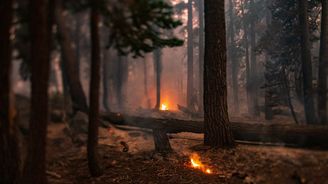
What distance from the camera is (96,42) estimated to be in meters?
8.27

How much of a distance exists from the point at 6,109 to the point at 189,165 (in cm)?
549

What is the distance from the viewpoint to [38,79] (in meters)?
7.02

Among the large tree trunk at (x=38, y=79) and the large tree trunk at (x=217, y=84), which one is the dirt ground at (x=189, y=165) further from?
the large tree trunk at (x=38, y=79)

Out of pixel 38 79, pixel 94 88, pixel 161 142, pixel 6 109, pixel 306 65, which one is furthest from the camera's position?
pixel 306 65

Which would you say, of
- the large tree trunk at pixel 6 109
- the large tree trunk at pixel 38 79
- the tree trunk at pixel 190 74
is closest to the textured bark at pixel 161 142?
the large tree trunk at pixel 38 79

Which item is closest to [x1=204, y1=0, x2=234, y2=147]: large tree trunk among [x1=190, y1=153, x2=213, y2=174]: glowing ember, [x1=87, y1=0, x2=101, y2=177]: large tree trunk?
[x1=190, y1=153, x2=213, y2=174]: glowing ember

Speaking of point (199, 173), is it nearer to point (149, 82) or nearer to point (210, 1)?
point (210, 1)

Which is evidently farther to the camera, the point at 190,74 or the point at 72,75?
the point at 190,74

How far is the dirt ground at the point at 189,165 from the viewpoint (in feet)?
26.0

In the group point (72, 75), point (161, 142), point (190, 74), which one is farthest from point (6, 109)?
point (190, 74)

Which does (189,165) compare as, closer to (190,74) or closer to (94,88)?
(94,88)

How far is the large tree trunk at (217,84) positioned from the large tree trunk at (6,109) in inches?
241

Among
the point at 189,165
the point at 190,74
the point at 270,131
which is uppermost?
the point at 190,74

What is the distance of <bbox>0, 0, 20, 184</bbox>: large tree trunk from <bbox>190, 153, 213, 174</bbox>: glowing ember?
5133 mm
